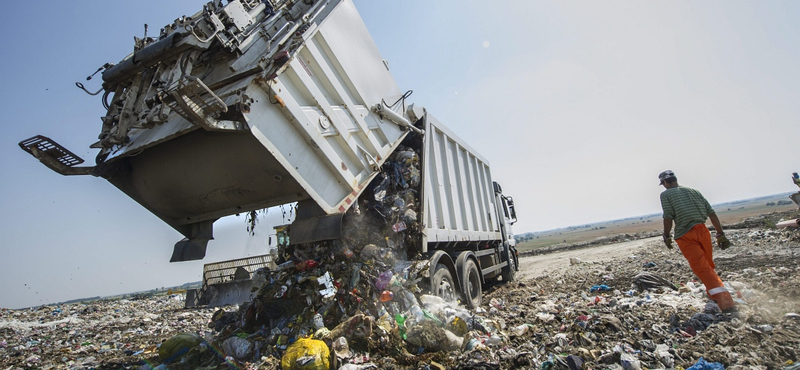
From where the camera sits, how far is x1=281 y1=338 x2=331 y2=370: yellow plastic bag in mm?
2332

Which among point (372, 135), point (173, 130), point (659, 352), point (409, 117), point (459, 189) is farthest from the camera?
point (459, 189)

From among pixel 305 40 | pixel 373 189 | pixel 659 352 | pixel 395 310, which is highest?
pixel 305 40

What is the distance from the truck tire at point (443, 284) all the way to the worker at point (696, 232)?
216 centimetres

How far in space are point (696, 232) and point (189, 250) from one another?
4.69 metres

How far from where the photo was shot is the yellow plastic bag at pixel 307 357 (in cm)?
233

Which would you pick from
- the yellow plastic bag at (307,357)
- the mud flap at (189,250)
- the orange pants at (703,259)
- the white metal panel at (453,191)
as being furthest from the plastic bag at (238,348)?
the orange pants at (703,259)

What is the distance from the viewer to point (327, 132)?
3.09m

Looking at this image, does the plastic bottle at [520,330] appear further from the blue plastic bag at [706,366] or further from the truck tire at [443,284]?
the blue plastic bag at [706,366]

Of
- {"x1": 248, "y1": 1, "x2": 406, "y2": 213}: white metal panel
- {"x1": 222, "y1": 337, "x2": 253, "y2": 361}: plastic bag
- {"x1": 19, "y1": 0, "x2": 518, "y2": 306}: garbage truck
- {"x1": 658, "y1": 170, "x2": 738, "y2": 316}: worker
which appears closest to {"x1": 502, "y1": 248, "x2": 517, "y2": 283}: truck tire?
{"x1": 19, "y1": 0, "x2": 518, "y2": 306}: garbage truck

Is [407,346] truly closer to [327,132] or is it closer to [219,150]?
[327,132]

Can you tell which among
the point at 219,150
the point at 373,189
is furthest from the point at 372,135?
the point at 219,150

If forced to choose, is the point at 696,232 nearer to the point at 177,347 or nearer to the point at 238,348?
the point at 238,348

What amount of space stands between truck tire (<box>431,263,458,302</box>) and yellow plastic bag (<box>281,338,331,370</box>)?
1317 millimetres

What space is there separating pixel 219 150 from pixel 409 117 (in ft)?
7.29
